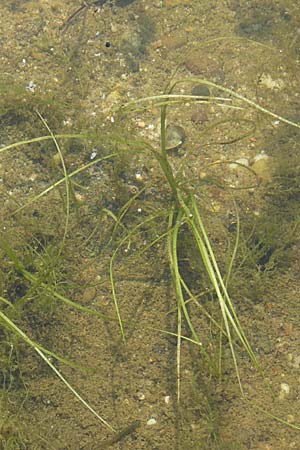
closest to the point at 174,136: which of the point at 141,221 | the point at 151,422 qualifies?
the point at 141,221

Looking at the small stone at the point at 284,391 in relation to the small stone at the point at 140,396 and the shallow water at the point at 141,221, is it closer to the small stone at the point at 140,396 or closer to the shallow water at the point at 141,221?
the shallow water at the point at 141,221

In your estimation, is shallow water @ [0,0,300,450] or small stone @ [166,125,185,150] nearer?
shallow water @ [0,0,300,450]

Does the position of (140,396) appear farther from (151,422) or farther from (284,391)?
(284,391)

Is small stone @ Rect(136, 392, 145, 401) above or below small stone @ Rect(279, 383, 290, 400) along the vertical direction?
above

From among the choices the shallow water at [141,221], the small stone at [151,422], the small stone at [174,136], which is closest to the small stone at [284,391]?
the shallow water at [141,221]

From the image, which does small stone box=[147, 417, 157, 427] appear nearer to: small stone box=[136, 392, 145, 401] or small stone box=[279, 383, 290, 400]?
small stone box=[136, 392, 145, 401]

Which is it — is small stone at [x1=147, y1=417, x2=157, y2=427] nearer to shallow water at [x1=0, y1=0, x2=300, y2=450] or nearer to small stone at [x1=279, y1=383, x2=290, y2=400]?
shallow water at [x1=0, y1=0, x2=300, y2=450]

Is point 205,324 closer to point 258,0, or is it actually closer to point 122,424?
point 122,424

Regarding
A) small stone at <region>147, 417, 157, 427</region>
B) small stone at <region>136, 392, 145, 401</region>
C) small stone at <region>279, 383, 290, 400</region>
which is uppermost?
small stone at <region>136, 392, 145, 401</region>

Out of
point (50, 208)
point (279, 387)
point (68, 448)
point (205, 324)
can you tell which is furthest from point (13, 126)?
point (279, 387)

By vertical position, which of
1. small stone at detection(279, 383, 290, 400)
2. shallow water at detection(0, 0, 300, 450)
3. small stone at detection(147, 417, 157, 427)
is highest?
shallow water at detection(0, 0, 300, 450)

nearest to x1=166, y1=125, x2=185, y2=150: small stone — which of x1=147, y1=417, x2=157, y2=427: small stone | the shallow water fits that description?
the shallow water

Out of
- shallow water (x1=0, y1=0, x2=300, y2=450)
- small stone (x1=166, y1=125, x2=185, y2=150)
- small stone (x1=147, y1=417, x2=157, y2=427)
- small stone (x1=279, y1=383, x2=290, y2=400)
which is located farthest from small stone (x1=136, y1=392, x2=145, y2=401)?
small stone (x1=166, y1=125, x2=185, y2=150)
